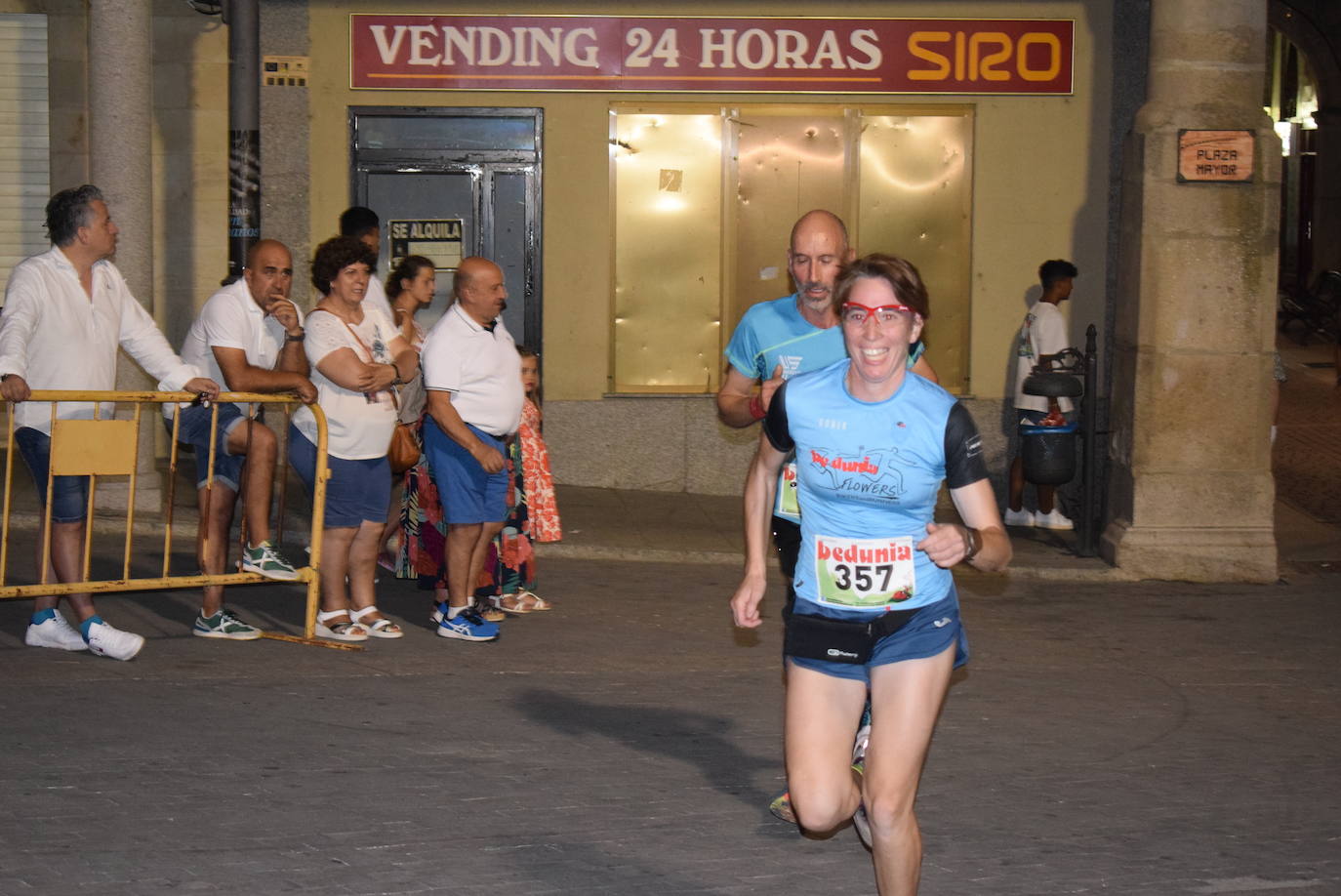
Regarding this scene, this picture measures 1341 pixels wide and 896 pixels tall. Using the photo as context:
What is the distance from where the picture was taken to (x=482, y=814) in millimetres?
5988

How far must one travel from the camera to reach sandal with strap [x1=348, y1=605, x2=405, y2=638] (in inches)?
345

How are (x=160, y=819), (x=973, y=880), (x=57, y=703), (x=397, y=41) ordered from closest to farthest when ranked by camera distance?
1. (x=973, y=880)
2. (x=160, y=819)
3. (x=57, y=703)
4. (x=397, y=41)

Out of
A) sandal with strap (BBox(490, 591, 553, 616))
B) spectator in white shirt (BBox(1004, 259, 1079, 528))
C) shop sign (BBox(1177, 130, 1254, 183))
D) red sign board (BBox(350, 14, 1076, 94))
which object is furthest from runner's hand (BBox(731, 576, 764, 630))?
red sign board (BBox(350, 14, 1076, 94))

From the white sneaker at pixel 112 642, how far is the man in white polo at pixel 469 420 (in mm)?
1461

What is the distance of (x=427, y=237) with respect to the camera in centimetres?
1384

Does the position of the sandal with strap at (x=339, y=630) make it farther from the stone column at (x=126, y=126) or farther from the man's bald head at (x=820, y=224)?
the stone column at (x=126, y=126)

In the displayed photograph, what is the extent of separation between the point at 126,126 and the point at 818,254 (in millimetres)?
7077

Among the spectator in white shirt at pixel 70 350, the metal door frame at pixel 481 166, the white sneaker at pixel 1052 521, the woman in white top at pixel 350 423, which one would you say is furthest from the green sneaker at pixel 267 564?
the white sneaker at pixel 1052 521

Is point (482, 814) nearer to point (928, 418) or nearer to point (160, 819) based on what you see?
point (160, 819)

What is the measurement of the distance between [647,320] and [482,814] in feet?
27.1

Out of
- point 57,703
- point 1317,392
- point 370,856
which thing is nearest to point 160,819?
point 370,856

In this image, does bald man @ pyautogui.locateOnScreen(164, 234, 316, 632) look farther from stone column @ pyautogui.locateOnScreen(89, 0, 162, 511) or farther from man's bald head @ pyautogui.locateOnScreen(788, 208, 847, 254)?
stone column @ pyautogui.locateOnScreen(89, 0, 162, 511)

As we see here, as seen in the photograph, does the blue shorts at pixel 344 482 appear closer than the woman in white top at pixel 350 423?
No

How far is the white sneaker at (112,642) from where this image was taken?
318 inches
